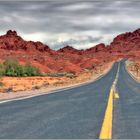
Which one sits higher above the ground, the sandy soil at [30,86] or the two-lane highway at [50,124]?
the two-lane highway at [50,124]

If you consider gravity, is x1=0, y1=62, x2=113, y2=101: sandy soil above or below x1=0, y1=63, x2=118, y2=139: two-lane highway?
below

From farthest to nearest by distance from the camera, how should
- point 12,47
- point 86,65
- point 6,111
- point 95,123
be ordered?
point 12,47 → point 86,65 → point 6,111 → point 95,123

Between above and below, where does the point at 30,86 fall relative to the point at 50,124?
below

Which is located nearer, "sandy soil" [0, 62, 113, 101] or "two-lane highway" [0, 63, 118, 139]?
"two-lane highway" [0, 63, 118, 139]

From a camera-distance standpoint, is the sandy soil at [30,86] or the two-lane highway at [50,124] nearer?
the two-lane highway at [50,124]

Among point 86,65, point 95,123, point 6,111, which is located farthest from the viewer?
point 86,65

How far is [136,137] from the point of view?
6.80 meters

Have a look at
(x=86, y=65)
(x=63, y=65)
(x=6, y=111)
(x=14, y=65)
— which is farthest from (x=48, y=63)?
(x=6, y=111)

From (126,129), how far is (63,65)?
109326 millimetres

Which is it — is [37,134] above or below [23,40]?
below

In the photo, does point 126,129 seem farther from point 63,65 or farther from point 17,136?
point 63,65

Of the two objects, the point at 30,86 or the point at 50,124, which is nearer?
the point at 50,124

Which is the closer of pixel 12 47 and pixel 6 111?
pixel 6 111

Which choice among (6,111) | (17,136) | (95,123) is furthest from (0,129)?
(6,111)
